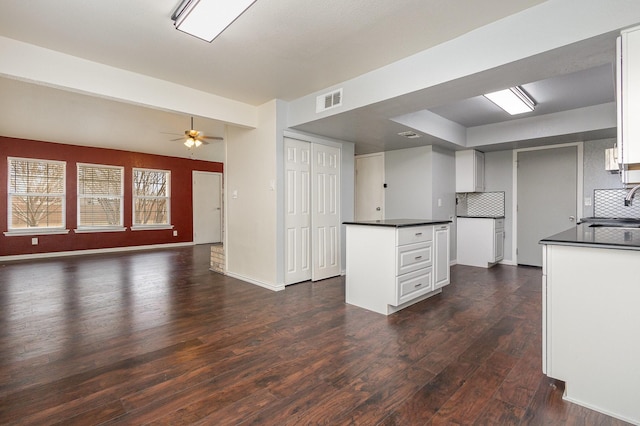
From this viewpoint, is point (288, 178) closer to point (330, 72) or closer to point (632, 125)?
point (330, 72)

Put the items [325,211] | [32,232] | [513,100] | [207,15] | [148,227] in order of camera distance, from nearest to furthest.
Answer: [207,15]
[513,100]
[325,211]
[32,232]
[148,227]

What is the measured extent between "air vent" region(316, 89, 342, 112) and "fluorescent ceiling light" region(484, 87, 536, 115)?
64.7 inches

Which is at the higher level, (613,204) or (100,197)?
(100,197)

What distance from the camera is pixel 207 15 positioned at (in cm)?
→ 218

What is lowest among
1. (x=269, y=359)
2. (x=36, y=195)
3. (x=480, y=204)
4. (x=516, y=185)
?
(x=269, y=359)

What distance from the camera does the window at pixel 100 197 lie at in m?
6.99

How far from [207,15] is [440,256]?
11.2 feet

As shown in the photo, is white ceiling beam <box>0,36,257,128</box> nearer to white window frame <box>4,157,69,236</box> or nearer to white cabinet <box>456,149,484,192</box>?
white cabinet <box>456,149,484,192</box>

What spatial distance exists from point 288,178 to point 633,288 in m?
3.44

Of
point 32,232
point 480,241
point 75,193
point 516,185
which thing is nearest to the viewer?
point 480,241

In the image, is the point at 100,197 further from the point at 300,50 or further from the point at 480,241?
the point at 480,241

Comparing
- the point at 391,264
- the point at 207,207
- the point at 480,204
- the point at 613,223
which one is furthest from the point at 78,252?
the point at 613,223

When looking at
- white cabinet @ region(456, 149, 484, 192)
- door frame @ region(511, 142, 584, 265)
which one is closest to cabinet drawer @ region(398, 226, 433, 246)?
white cabinet @ region(456, 149, 484, 192)

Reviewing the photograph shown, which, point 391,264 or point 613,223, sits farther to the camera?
point 613,223
